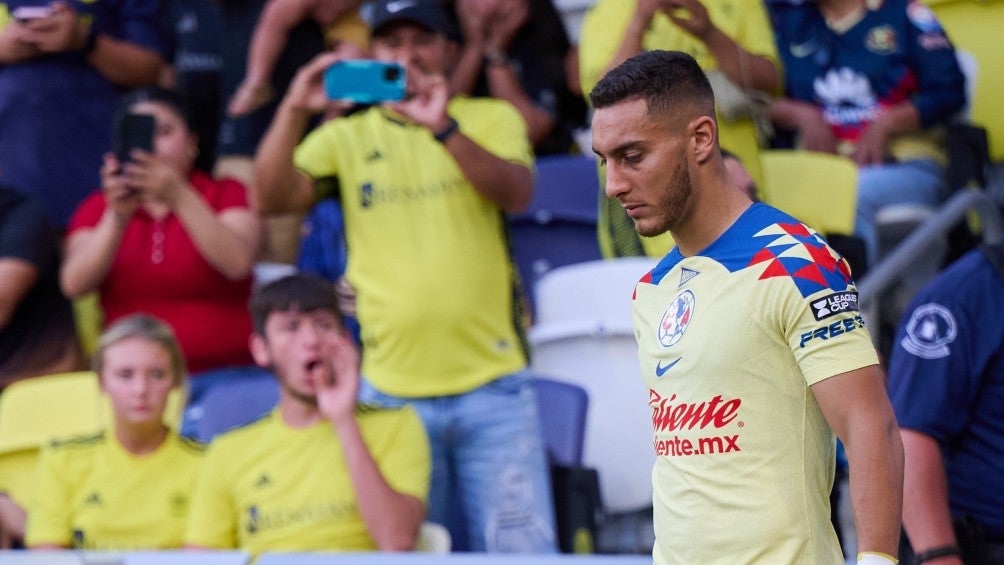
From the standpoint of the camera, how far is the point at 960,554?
14.4 feet

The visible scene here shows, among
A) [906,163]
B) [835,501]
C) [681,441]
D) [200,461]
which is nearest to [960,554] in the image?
[835,501]

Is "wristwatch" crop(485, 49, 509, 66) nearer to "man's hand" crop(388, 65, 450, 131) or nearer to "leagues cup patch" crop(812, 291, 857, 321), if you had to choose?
"man's hand" crop(388, 65, 450, 131)

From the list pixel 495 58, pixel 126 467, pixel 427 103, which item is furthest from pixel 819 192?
pixel 126 467

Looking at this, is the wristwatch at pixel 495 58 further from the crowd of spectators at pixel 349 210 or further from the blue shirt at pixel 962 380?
the blue shirt at pixel 962 380

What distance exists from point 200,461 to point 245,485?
426 mm

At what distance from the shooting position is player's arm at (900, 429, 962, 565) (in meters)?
4.36

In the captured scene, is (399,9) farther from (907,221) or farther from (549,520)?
(907,221)

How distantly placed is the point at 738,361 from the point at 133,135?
3.69m

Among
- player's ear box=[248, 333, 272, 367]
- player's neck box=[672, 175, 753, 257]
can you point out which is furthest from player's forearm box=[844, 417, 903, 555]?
player's ear box=[248, 333, 272, 367]

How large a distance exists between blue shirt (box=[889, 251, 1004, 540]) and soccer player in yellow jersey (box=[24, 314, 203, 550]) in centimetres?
259

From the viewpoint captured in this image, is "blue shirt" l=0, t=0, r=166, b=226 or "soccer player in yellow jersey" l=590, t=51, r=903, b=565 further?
"blue shirt" l=0, t=0, r=166, b=226

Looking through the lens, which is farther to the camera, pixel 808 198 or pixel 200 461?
pixel 808 198

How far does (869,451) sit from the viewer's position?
2.94 metres

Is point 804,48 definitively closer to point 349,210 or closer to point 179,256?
point 349,210
